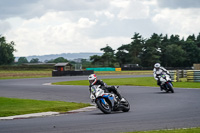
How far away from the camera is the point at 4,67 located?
96250 millimetres

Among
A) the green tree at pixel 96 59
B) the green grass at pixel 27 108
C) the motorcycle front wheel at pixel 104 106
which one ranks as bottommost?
the green grass at pixel 27 108

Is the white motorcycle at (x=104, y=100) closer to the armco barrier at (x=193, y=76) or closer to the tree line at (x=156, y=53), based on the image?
the armco barrier at (x=193, y=76)

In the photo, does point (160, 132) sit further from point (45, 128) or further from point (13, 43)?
point (13, 43)

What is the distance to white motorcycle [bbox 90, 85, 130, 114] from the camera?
13586 millimetres

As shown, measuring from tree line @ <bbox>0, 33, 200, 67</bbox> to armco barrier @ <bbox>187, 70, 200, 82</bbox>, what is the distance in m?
70.9

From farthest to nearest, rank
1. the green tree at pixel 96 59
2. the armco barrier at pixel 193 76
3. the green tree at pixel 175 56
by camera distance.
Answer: the green tree at pixel 96 59, the green tree at pixel 175 56, the armco barrier at pixel 193 76

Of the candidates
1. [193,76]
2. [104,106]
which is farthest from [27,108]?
[193,76]

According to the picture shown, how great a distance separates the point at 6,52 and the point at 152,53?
5316 centimetres

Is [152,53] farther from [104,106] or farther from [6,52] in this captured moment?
[104,106]

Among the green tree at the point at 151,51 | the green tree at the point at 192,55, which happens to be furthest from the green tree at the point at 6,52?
the green tree at the point at 192,55

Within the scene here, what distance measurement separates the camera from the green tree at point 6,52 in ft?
451

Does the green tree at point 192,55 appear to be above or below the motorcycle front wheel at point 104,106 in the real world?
above

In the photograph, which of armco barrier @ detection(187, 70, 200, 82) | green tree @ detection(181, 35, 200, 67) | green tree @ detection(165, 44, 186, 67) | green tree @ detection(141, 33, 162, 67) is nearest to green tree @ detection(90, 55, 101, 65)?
green tree @ detection(141, 33, 162, 67)

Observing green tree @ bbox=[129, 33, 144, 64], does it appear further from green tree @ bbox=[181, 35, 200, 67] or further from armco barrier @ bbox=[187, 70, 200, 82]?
armco barrier @ bbox=[187, 70, 200, 82]
